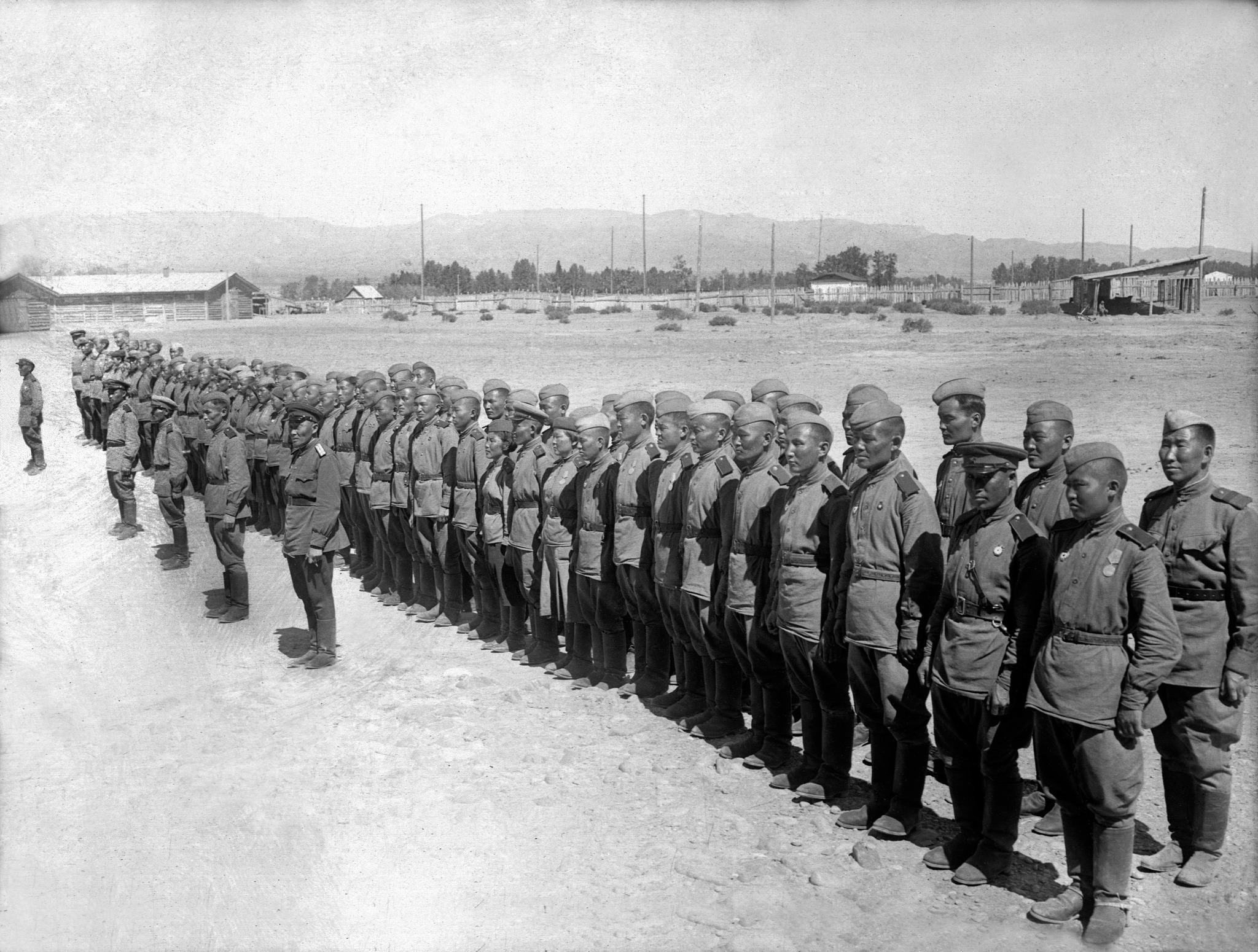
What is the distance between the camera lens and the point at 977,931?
16.1 feet

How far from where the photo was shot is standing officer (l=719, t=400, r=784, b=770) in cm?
684

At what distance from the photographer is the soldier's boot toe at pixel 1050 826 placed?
5938mm

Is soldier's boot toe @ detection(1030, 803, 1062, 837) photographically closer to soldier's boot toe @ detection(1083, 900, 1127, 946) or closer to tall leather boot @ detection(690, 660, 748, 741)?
soldier's boot toe @ detection(1083, 900, 1127, 946)

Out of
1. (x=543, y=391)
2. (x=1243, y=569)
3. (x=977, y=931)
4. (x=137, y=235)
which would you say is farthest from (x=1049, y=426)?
(x=137, y=235)

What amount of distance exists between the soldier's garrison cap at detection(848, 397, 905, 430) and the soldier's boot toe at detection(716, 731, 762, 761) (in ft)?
7.97

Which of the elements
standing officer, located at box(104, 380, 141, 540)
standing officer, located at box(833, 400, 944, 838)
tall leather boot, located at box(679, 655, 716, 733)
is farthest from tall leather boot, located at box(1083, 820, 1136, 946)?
standing officer, located at box(104, 380, 141, 540)

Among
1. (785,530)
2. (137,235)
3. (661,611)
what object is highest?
(137,235)

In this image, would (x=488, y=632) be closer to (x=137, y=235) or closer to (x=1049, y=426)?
(x=1049, y=426)

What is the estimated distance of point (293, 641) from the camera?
1031 cm

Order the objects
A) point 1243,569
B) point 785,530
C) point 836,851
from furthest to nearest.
Answer: point 785,530, point 836,851, point 1243,569

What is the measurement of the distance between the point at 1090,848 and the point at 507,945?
2787 mm

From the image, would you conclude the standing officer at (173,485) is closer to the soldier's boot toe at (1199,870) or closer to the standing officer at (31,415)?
the standing officer at (31,415)

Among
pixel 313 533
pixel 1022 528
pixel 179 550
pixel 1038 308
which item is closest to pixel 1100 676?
pixel 1022 528

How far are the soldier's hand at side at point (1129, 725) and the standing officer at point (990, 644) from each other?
20.0 inches
